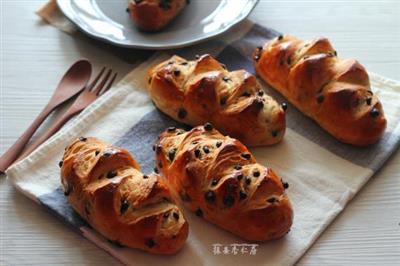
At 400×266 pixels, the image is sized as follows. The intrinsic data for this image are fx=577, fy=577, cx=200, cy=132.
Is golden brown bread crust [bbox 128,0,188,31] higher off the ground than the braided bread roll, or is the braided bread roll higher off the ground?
golden brown bread crust [bbox 128,0,188,31]

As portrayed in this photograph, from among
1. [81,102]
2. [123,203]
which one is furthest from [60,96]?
[123,203]

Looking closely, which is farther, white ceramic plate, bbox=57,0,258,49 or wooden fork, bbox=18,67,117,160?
white ceramic plate, bbox=57,0,258,49

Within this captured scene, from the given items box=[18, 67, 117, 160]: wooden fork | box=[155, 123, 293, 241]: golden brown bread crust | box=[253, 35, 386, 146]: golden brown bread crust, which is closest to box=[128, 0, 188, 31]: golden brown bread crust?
box=[18, 67, 117, 160]: wooden fork

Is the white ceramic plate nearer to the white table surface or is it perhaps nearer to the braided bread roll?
the white table surface

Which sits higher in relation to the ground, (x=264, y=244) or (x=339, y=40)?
(x=339, y=40)

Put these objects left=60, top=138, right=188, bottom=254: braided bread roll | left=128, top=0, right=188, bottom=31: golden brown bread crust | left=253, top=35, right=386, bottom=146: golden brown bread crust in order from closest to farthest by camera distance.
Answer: left=60, top=138, right=188, bottom=254: braided bread roll → left=253, top=35, right=386, bottom=146: golden brown bread crust → left=128, top=0, right=188, bottom=31: golden brown bread crust

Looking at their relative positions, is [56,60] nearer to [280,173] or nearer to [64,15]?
[64,15]

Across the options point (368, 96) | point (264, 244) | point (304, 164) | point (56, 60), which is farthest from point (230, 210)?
point (56, 60)
